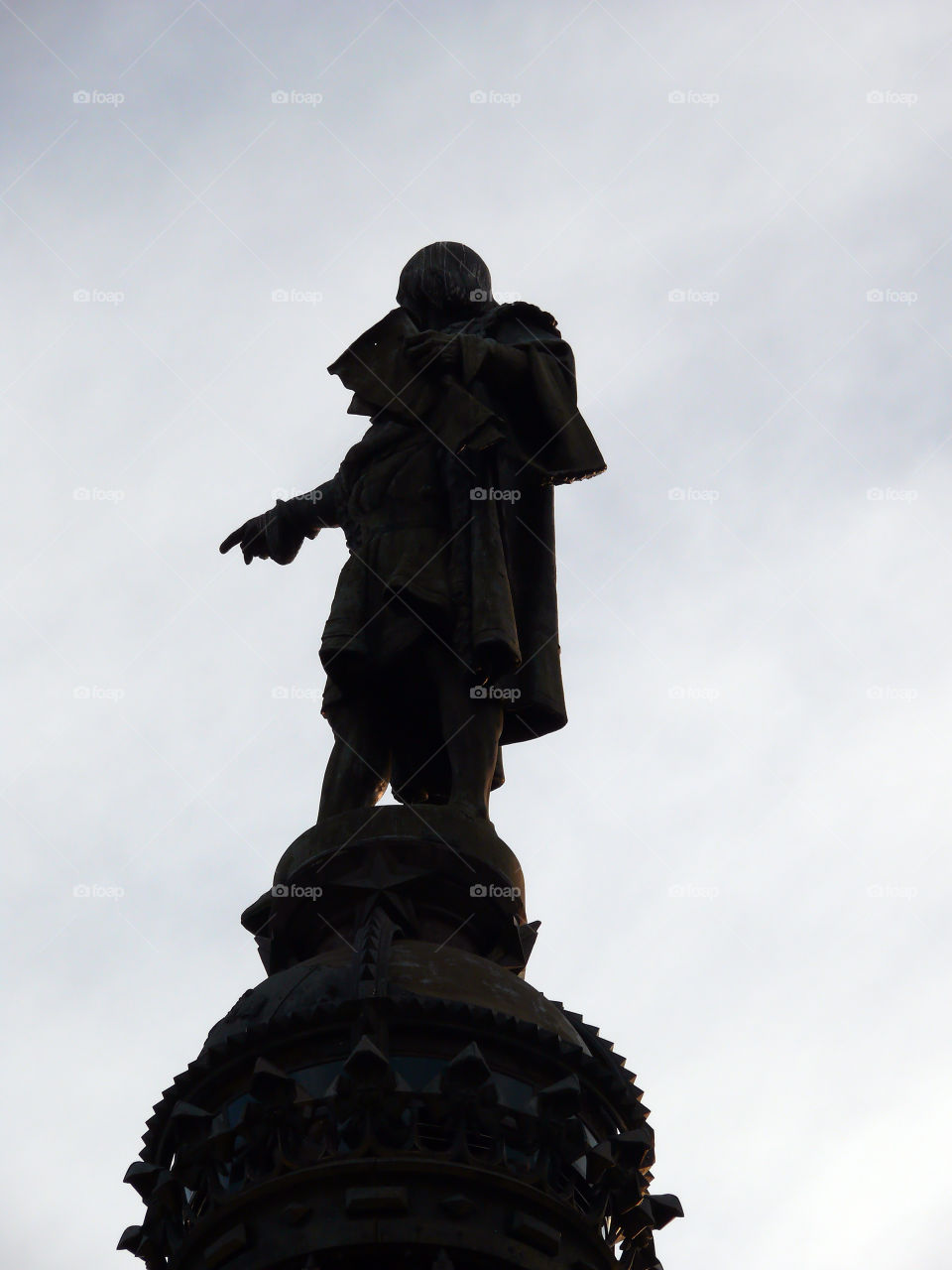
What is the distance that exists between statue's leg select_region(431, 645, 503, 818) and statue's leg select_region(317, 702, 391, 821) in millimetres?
538

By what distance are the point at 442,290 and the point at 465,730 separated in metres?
4.16

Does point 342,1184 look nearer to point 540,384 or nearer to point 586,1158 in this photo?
point 586,1158

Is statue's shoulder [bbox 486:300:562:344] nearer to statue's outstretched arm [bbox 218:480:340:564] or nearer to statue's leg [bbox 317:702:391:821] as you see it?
statue's outstretched arm [bbox 218:480:340:564]

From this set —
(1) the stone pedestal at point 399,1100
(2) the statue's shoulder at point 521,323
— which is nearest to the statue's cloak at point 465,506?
(2) the statue's shoulder at point 521,323

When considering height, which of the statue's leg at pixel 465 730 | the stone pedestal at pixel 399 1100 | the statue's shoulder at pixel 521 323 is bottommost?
the stone pedestal at pixel 399 1100

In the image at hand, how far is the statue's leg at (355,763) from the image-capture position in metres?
13.7

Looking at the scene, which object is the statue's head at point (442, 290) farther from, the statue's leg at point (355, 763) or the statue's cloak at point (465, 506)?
the statue's leg at point (355, 763)

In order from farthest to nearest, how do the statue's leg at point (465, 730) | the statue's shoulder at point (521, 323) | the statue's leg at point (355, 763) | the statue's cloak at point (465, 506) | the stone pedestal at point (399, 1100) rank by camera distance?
the statue's shoulder at point (521, 323), the statue's cloak at point (465, 506), the statue's leg at point (355, 763), the statue's leg at point (465, 730), the stone pedestal at point (399, 1100)

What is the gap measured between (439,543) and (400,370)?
1648 mm

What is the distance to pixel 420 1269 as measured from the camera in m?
9.49

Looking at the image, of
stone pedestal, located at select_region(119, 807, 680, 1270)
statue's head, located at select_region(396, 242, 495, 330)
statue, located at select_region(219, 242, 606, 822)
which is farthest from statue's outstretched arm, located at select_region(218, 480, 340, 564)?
stone pedestal, located at select_region(119, 807, 680, 1270)

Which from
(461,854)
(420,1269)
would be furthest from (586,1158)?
(461,854)

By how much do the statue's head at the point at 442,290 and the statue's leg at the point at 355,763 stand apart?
11.7 feet

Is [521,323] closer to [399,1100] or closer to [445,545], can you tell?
[445,545]
